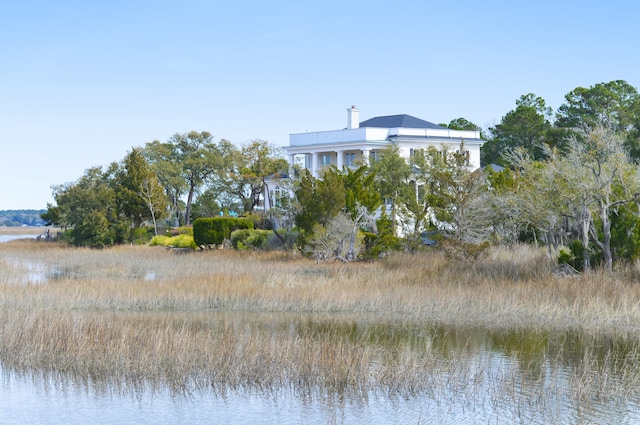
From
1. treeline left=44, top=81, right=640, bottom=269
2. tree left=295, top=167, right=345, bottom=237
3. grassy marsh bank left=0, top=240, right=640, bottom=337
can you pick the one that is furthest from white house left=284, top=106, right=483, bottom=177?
grassy marsh bank left=0, top=240, right=640, bottom=337

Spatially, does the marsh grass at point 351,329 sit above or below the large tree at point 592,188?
below

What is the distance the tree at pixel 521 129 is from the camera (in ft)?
231

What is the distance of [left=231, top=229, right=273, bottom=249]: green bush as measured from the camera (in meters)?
46.5

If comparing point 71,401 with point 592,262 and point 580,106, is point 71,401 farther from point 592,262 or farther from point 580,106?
point 580,106

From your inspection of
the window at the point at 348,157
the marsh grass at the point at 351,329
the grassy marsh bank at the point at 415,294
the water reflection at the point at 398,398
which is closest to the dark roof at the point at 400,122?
the window at the point at 348,157

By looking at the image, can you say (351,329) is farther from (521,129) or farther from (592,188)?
(521,129)

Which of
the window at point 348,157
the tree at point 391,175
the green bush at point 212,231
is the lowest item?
the green bush at point 212,231

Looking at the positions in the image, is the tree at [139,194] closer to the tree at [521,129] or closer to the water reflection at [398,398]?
the tree at [521,129]

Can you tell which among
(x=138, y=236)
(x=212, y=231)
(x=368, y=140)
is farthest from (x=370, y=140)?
(x=138, y=236)

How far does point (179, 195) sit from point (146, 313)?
54444 millimetres

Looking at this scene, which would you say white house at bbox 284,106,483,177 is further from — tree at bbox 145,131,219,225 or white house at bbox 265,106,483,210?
tree at bbox 145,131,219,225

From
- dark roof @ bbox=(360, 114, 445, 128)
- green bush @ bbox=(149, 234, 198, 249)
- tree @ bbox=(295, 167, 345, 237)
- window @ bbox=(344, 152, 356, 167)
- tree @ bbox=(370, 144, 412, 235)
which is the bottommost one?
green bush @ bbox=(149, 234, 198, 249)

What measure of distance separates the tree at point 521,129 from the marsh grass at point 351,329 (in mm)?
39323

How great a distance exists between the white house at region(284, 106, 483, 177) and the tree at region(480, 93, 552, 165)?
23.4ft
